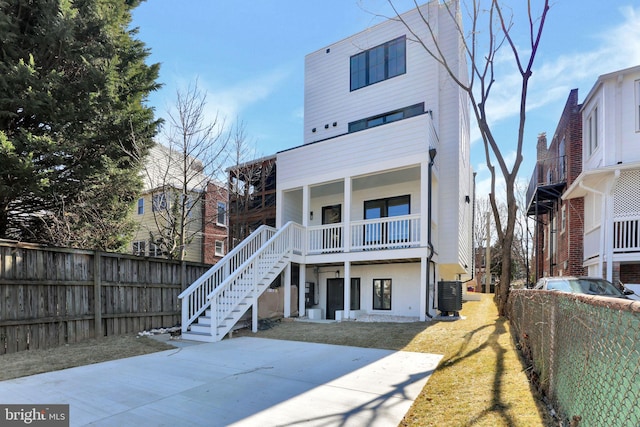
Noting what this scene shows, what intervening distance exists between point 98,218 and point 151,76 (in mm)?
5406

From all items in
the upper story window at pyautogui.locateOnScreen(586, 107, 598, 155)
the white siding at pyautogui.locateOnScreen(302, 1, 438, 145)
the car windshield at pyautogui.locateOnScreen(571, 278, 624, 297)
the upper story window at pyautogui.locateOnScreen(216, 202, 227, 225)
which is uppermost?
the white siding at pyautogui.locateOnScreen(302, 1, 438, 145)

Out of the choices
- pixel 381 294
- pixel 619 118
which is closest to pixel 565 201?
pixel 619 118

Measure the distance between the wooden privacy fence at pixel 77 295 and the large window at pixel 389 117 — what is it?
8.58 meters

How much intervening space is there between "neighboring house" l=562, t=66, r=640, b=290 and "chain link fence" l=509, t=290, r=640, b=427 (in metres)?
9.31

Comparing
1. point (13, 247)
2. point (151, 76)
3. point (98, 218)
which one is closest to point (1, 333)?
point (13, 247)

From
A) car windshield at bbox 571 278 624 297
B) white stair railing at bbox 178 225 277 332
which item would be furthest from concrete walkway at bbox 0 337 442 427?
car windshield at bbox 571 278 624 297

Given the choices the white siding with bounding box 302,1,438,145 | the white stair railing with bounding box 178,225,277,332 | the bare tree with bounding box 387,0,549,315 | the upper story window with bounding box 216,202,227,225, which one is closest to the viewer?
the white stair railing with bounding box 178,225,277,332

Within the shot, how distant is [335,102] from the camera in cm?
1512

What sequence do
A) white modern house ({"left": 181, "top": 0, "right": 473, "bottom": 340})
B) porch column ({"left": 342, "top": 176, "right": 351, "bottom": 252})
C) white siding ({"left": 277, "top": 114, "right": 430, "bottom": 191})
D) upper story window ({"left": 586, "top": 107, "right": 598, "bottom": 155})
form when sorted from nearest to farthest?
1. white modern house ({"left": 181, "top": 0, "right": 473, "bottom": 340})
2. white siding ({"left": 277, "top": 114, "right": 430, "bottom": 191})
3. porch column ({"left": 342, "top": 176, "right": 351, "bottom": 252})
4. upper story window ({"left": 586, "top": 107, "right": 598, "bottom": 155})

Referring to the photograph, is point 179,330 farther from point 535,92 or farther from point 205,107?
point 535,92

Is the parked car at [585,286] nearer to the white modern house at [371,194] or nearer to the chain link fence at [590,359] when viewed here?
the white modern house at [371,194]

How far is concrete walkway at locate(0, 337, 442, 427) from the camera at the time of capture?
3.70 m

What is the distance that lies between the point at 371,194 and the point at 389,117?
307 centimetres

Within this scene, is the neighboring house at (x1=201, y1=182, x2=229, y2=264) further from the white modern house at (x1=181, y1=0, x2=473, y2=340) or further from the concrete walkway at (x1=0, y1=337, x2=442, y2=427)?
the concrete walkway at (x1=0, y1=337, x2=442, y2=427)
